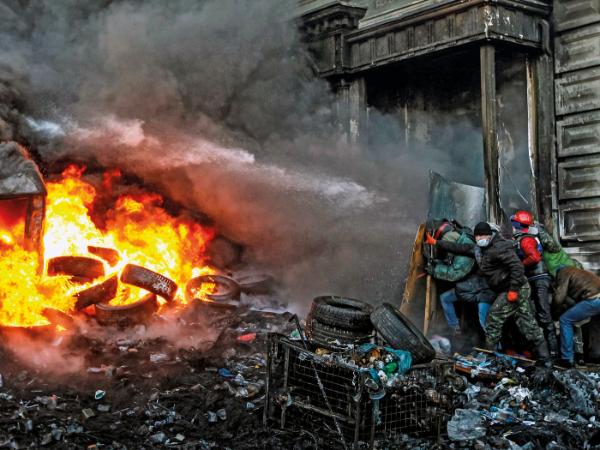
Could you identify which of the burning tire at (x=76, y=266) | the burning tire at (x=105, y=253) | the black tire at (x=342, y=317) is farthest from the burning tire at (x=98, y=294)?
the black tire at (x=342, y=317)

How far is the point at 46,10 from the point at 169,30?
249 cm

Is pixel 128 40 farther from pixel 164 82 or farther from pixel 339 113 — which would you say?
pixel 339 113

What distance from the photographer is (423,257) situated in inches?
362

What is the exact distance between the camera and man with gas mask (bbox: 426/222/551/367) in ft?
25.6

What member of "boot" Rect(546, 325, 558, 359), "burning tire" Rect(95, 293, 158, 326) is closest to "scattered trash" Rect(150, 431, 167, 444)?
"burning tire" Rect(95, 293, 158, 326)

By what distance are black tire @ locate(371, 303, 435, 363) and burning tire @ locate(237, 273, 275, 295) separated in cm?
512

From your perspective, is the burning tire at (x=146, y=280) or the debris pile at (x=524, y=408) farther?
the burning tire at (x=146, y=280)

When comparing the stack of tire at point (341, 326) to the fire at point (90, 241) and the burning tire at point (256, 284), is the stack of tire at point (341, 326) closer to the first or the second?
the fire at point (90, 241)

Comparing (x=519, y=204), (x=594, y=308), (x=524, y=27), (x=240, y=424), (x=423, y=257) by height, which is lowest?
(x=240, y=424)

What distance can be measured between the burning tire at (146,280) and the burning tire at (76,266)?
0.50m

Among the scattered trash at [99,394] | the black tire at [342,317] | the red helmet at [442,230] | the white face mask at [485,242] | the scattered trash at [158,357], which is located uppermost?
the red helmet at [442,230]

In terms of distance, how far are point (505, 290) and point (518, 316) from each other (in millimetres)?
377

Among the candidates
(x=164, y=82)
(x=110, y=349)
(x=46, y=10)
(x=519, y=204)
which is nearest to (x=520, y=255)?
(x=519, y=204)

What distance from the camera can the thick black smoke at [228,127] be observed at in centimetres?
1149
